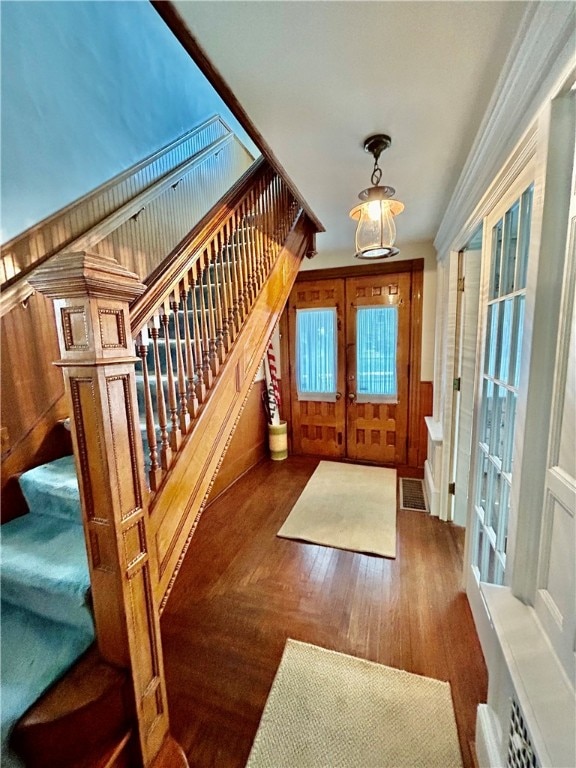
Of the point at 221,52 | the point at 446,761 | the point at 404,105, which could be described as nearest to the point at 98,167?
the point at 221,52

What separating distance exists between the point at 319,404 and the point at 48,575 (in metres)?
3.11

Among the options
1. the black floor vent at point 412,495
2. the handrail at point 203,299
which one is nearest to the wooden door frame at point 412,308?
the black floor vent at point 412,495

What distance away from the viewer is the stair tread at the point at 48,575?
3.51 ft

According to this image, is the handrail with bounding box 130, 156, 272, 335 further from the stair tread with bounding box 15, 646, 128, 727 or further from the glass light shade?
the stair tread with bounding box 15, 646, 128, 727

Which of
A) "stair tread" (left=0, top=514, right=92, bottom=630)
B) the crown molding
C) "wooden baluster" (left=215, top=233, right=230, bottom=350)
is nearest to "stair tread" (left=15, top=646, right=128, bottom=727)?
"stair tread" (left=0, top=514, right=92, bottom=630)

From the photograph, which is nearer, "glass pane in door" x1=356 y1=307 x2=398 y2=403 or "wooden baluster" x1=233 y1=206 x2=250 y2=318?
"wooden baluster" x1=233 y1=206 x2=250 y2=318

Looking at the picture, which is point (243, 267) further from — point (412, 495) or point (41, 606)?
point (412, 495)

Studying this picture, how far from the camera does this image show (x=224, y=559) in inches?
83.7

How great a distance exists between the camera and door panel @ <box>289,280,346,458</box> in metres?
3.67

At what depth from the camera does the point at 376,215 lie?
5.03 ft

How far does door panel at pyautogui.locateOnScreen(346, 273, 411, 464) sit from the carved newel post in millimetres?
2983

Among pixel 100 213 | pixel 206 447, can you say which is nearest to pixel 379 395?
pixel 206 447

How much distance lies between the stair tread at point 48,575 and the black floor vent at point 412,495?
2476 mm

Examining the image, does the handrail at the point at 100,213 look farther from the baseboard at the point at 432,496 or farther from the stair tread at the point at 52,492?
the baseboard at the point at 432,496
